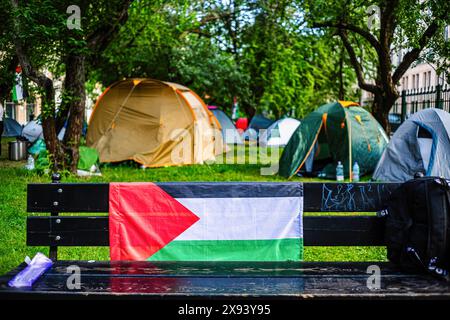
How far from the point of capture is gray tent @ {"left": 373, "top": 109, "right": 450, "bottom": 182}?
10938 millimetres

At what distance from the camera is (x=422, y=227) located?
361 centimetres

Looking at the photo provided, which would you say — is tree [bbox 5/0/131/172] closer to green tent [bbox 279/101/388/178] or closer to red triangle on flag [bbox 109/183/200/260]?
green tent [bbox 279/101/388/178]

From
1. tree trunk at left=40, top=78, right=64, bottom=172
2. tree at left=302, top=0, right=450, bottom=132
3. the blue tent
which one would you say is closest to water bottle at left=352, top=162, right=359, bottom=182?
tree at left=302, top=0, right=450, bottom=132

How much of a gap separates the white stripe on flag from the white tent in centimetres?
2080

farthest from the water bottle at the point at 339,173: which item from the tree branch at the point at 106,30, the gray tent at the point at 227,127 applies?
the gray tent at the point at 227,127

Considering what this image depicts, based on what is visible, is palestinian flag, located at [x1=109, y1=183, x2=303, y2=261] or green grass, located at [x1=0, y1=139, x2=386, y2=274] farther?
green grass, located at [x1=0, y1=139, x2=386, y2=274]

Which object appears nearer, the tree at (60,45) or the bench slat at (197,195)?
the bench slat at (197,195)

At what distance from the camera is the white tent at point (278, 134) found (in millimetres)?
25344

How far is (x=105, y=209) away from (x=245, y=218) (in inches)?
38.6

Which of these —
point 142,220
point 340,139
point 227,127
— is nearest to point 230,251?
point 142,220

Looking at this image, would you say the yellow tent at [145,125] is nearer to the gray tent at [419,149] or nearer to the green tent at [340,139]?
the green tent at [340,139]

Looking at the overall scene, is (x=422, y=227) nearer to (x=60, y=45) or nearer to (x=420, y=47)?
(x=420, y=47)

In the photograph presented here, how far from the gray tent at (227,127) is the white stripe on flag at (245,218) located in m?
19.4
